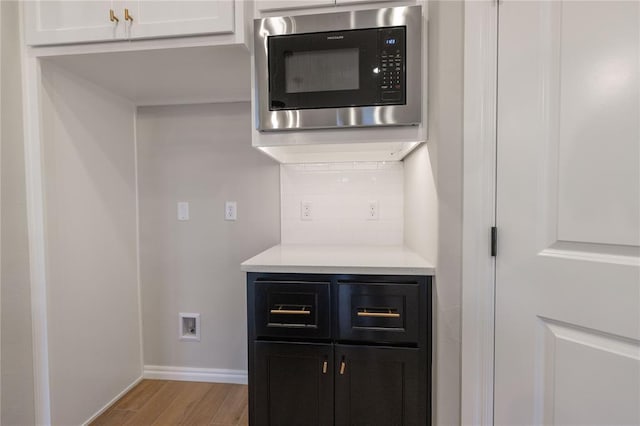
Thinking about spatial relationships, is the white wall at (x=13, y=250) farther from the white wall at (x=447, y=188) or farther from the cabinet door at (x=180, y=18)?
the white wall at (x=447, y=188)

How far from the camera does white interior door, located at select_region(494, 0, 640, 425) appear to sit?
749mm

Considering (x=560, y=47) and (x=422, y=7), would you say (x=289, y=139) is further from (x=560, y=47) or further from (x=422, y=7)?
(x=560, y=47)

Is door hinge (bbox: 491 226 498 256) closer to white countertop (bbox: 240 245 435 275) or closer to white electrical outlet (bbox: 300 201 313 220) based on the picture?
white countertop (bbox: 240 245 435 275)

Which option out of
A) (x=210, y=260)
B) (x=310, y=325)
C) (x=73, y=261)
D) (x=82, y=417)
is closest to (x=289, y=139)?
(x=310, y=325)

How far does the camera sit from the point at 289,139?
1.24 meters

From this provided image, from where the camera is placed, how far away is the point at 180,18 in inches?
45.7

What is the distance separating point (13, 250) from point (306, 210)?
4.44ft

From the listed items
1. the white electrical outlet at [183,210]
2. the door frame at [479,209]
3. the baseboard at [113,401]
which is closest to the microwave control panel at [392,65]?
the door frame at [479,209]

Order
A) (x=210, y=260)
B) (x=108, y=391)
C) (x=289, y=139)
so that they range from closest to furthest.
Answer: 1. (x=289, y=139)
2. (x=108, y=391)
3. (x=210, y=260)

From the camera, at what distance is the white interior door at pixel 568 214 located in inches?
29.5

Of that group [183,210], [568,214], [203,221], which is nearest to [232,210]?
[203,221]

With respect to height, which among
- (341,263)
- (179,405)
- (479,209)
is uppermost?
(479,209)

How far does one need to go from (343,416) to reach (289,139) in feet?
3.68

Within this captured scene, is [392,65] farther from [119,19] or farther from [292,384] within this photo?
[292,384]
